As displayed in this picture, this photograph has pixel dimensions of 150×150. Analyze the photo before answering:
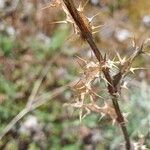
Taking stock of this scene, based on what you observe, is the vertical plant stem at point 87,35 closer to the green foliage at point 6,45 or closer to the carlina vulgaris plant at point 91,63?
the carlina vulgaris plant at point 91,63

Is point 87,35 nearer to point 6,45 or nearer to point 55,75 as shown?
point 55,75

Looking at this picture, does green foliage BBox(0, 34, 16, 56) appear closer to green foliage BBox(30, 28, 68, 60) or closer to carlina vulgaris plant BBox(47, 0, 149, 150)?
green foliage BBox(30, 28, 68, 60)

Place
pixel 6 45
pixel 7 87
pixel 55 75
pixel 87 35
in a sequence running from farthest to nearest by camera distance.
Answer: pixel 6 45 → pixel 55 75 → pixel 7 87 → pixel 87 35

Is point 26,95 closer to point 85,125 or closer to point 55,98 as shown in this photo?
point 55,98

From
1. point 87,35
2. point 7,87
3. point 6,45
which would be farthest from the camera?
point 6,45

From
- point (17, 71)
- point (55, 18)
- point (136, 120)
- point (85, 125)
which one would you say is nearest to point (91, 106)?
point (136, 120)

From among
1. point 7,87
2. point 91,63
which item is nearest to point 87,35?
point 91,63

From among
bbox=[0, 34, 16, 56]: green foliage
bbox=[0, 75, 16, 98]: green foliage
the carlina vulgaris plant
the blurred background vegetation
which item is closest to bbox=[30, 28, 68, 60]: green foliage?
the blurred background vegetation

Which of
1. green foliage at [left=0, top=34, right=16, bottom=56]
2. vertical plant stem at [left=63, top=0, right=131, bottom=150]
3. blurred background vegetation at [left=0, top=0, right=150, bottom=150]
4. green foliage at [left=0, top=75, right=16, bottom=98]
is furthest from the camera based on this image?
green foliage at [left=0, top=34, right=16, bottom=56]
